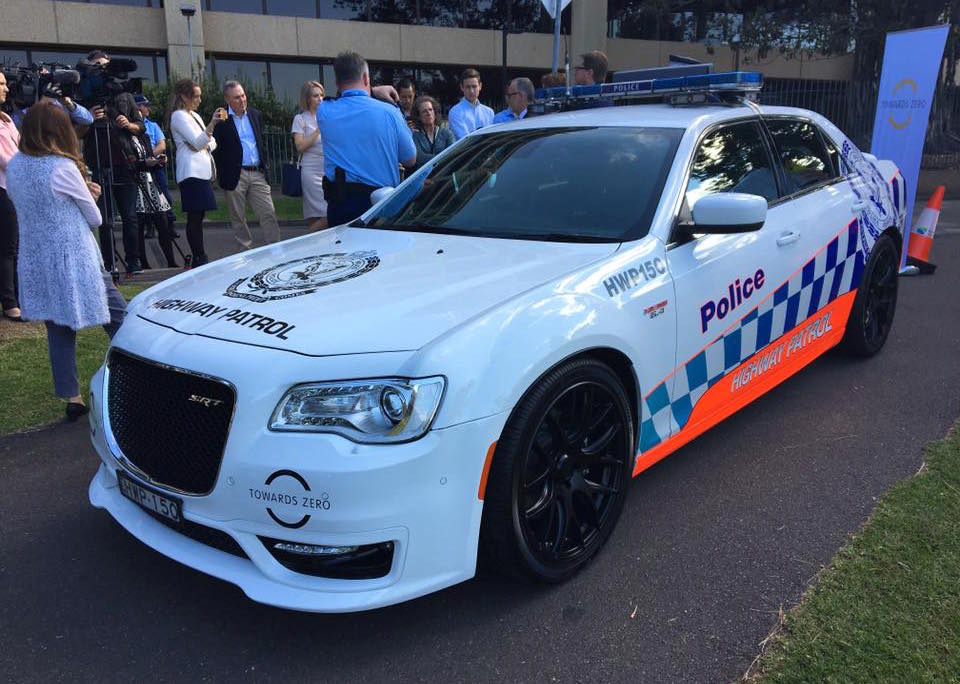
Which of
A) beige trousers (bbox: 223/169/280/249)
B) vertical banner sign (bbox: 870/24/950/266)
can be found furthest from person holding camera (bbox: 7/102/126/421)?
vertical banner sign (bbox: 870/24/950/266)

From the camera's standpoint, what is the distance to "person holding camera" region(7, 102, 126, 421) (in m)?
4.00

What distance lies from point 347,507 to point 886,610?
1.72 m

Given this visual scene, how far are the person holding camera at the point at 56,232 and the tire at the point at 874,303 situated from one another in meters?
4.27

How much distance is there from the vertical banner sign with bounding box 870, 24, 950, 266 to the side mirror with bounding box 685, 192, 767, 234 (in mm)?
4843

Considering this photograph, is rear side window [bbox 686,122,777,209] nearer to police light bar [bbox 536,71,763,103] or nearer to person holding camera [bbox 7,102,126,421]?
police light bar [bbox 536,71,763,103]

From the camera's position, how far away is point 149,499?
2551mm

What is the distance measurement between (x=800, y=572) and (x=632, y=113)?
2.30 m

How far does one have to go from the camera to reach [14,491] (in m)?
3.55

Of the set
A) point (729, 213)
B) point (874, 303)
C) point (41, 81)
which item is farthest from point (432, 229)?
point (41, 81)

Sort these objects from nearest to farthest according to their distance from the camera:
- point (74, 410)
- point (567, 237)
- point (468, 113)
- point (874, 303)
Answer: point (567, 237)
point (74, 410)
point (874, 303)
point (468, 113)

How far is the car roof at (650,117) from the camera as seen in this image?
145 inches

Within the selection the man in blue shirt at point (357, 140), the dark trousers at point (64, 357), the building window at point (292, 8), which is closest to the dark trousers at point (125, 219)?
the man in blue shirt at point (357, 140)

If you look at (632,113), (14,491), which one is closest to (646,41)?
(632,113)

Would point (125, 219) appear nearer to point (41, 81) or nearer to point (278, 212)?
point (41, 81)
